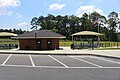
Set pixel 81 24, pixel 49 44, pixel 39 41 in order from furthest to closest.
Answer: pixel 81 24
pixel 39 41
pixel 49 44

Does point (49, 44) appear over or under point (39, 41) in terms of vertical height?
under

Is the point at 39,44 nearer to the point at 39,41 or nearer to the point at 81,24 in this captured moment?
the point at 39,41

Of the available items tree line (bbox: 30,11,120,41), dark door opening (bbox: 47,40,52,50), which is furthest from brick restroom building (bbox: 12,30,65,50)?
tree line (bbox: 30,11,120,41)

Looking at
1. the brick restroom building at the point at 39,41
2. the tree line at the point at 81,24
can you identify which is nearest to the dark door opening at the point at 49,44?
the brick restroom building at the point at 39,41

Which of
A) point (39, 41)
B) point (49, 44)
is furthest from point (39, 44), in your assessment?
point (49, 44)

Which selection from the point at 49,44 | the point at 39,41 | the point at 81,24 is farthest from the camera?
the point at 81,24

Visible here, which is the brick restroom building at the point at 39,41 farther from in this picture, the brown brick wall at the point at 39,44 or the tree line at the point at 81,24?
the tree line at the point at 81,24

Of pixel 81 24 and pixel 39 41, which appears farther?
pixel 81 24

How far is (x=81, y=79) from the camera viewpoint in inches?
502

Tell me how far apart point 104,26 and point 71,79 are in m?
117

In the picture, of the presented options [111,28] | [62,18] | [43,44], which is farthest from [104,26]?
[43,44]

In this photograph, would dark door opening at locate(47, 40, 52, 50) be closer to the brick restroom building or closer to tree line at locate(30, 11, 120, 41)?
the brick restroom building

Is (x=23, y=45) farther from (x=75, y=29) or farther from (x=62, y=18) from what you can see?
(x=62, y=18)

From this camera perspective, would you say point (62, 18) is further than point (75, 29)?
Yes
